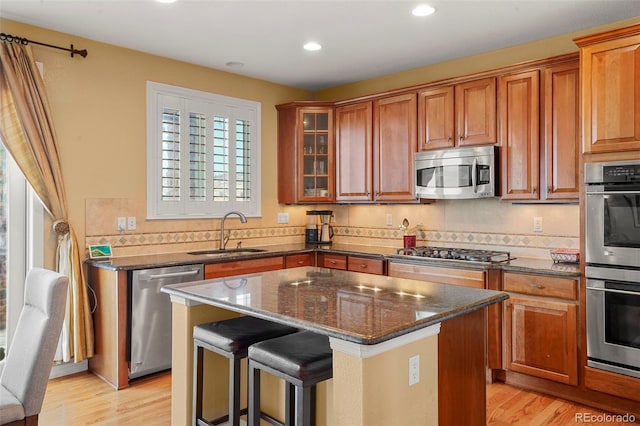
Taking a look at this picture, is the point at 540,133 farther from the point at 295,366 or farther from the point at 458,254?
the point at 295,366

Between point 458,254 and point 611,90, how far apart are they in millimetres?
1569

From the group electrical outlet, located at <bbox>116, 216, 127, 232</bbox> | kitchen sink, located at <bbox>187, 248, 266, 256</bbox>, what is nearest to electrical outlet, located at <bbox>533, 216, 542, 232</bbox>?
kitchen sink, located at <bbox>187, 248, 266, 256</bbox>

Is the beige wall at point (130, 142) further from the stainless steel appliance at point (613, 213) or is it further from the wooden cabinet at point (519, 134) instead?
the stainless steel appliance at point (613, 213)

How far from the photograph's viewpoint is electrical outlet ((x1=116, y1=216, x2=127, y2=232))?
3955mm

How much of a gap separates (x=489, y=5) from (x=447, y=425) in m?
2.61

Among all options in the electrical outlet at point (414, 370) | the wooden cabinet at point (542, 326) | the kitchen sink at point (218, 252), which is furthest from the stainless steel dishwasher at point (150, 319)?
the wooden cabinet at point (542, 326)

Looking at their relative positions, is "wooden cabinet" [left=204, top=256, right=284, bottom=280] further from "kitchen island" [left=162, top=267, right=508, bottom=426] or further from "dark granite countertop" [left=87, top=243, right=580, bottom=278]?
"kitchen island" [left=162, top=267, right=508, bottom=426]

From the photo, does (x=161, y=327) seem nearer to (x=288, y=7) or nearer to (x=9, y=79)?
(x=9, y=79)

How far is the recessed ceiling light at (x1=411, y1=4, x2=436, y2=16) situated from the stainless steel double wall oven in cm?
146

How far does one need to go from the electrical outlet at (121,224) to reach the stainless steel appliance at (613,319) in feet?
11.4

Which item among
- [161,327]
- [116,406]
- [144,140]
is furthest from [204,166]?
[116,406]

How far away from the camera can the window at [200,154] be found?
4203 mm

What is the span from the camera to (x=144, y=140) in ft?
13.5

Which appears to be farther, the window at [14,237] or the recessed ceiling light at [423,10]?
the window at [14,237]
